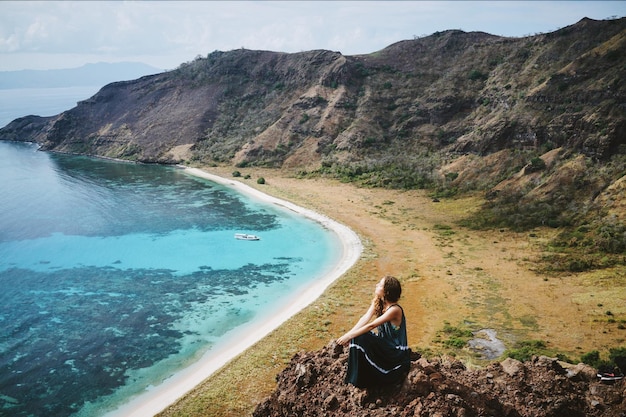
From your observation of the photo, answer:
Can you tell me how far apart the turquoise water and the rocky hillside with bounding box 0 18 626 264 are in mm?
20738

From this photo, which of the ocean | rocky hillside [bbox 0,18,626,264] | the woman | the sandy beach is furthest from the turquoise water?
rocky hillside [bbox 0,18,626,264]

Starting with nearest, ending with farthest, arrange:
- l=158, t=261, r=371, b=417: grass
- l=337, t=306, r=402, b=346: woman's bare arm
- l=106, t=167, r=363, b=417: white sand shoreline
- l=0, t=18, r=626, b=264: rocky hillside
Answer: l=337, t=306, r=402, b=346: woman's bare arm < l=158, t=261, r=371, b=417: grass < l=106, t=167, r=363, b=417: white sand shoreline < l=0, t=18, r=626, b=264: rocky hillside

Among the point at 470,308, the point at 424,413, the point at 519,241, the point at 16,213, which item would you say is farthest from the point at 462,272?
the point at 16,213

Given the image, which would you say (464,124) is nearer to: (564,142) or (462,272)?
(564,142)

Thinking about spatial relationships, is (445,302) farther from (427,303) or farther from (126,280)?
(126,280)

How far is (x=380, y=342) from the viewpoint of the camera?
915 cm

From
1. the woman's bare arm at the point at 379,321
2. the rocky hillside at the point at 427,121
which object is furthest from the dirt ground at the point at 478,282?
the woman's bare arm at the point at 379,321

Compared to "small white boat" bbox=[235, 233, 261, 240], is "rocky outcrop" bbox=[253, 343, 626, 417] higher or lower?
higher

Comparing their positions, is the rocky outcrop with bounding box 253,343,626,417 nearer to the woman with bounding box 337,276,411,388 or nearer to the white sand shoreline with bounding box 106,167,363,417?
the woman with bounding box 337,276,411,388

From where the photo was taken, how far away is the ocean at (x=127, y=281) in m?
25.2

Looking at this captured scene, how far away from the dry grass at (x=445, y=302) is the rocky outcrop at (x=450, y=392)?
808 cm

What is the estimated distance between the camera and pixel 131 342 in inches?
1130

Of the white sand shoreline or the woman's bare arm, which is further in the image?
the white sand shoreline

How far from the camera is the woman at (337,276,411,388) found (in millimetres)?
8542
